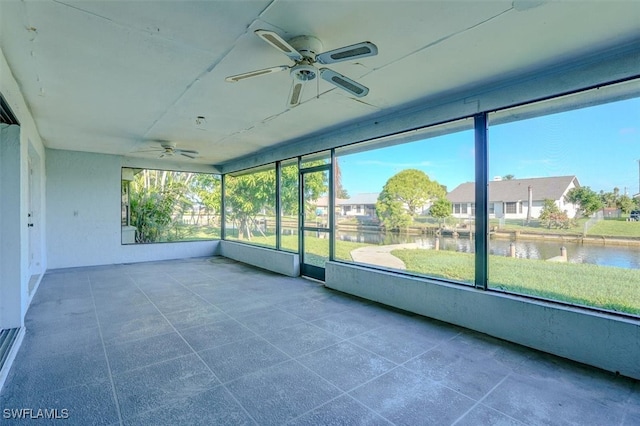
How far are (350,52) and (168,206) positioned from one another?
7.64m

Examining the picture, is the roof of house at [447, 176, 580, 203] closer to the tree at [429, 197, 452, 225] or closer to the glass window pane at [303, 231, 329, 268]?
the tree at [429, 197, 452, 225]

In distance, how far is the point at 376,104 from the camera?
12.5ft

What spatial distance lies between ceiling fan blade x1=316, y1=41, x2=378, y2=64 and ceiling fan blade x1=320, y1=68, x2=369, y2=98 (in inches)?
6.4

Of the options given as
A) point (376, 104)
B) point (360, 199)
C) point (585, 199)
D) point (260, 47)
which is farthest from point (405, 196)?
point (260, 47)

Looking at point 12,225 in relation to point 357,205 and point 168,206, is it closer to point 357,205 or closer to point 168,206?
point 357,205

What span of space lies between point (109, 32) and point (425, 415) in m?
3.49

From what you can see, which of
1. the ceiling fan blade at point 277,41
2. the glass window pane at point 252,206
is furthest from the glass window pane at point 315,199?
the ceiling fan blade at point 277,41

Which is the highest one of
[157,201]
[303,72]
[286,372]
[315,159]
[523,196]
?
[303,72]

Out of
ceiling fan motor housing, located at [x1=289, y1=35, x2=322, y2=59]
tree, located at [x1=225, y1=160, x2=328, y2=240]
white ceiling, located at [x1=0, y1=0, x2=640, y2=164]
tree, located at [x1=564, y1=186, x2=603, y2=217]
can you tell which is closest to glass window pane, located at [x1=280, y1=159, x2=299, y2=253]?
tree, located at [x1=225, y1=160, x2=328, y2=240]

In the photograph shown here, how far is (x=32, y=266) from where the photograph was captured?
546 cm

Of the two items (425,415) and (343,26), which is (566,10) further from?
(425,415)

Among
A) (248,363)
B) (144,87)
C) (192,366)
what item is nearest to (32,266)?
(144,87)

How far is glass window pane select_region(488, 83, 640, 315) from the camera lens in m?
2.68

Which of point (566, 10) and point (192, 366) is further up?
point (566, 10)
